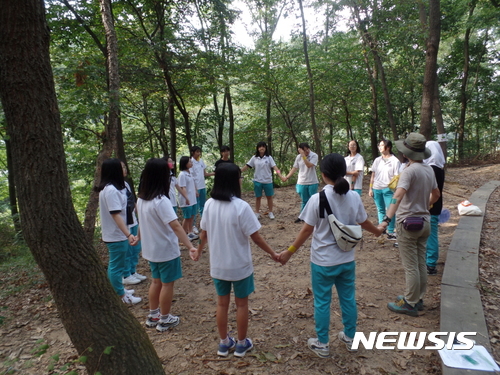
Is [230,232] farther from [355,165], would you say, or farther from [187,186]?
[355,165]

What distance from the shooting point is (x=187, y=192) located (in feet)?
20.7

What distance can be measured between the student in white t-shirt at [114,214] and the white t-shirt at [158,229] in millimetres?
514

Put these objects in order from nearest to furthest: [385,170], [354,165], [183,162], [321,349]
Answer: [321,349] < [385,170] < [183,162] < [354,165]

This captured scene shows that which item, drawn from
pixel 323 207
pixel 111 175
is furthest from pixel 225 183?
pixel 111 175

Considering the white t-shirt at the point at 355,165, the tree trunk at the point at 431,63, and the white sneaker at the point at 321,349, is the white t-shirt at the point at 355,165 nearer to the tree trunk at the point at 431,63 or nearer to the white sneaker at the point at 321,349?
the tree trunk at the point at 431,63

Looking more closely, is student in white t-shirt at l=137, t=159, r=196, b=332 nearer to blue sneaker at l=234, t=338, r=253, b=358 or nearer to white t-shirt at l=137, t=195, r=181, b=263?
white t-shirt at l=137, t=195, r=181, b=263

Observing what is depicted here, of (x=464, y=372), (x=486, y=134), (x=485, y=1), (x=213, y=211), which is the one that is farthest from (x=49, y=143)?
(x=486, y=134)

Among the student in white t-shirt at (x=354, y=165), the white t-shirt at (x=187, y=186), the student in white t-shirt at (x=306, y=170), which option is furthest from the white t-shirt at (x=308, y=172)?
the white t-shirt at (x=187, y=186)

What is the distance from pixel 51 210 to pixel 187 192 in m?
4.23

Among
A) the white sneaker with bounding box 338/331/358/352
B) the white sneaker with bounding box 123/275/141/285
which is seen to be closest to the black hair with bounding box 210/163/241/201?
the white sneaker with bounding box 338/331/358/352

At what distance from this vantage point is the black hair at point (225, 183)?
271 centimetres

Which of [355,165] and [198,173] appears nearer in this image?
[355,165]

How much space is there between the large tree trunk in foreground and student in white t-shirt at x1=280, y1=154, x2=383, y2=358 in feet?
5.01

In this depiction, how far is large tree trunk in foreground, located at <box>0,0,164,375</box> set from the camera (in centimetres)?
196
